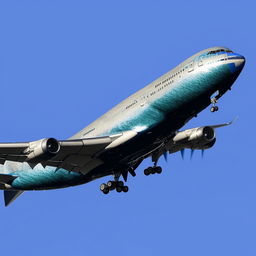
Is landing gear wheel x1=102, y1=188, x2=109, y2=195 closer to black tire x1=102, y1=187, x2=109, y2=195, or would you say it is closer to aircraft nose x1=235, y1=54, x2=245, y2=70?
black tire x1=102, y1=187, x2=109, y2=195

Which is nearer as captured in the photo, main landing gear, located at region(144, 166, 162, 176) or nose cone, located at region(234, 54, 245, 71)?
nose cone, located at region(234, 54, 245, 71)

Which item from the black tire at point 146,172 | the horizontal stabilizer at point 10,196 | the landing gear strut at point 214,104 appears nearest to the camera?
the landing gear strut at point 214,104

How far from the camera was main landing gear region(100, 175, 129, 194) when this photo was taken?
5925cm

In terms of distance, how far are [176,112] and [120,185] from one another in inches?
411

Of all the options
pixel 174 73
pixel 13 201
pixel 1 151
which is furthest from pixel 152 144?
pixel 13 201

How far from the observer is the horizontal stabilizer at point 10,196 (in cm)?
6500

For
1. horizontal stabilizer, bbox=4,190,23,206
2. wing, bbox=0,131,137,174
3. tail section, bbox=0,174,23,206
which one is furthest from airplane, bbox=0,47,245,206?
horizontal stabilizer, bbox=4,190,23,206

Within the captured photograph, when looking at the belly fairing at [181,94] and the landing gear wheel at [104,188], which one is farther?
the landing gear wheel at [104,188]

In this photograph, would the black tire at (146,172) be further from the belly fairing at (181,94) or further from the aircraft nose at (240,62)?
the aircraft nose at (240,62)

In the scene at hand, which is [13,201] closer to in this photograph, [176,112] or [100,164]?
[100,164]

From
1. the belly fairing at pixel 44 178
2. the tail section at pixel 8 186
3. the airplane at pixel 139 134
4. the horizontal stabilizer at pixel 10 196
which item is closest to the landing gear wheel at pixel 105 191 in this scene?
the airplane at pixel 139 134

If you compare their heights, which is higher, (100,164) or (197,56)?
(197,56)

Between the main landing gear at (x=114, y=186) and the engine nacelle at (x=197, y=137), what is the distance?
5.78m

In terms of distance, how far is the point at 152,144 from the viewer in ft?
177
